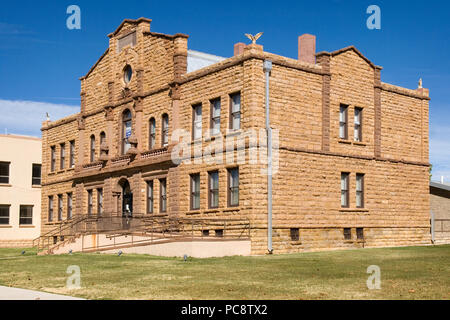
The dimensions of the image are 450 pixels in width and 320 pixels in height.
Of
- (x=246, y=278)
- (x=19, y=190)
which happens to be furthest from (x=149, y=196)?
(x=19, y=190)

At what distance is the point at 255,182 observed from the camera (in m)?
28.4

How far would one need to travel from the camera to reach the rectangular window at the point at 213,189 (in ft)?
101

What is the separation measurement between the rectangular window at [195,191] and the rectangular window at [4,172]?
2758 centimetres

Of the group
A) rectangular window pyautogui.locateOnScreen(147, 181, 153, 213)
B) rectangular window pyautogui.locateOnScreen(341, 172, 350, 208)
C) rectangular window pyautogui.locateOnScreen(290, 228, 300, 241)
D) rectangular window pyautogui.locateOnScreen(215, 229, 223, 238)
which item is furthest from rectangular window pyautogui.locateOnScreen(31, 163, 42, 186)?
rectangular window pyautogui.locateOnScreen(290, 228, 300, 241)

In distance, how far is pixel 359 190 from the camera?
1312 inches

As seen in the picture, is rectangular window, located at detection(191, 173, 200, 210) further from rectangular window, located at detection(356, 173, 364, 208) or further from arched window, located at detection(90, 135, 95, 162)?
arched window, located at detection(90, 135, 95, 162)

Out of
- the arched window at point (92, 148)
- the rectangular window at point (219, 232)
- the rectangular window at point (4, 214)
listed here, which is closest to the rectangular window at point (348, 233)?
the rectangular window at point (219, 232)

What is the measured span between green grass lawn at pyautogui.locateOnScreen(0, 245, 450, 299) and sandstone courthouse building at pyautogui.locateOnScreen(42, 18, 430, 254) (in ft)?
20.7

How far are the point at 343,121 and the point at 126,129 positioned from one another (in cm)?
1310

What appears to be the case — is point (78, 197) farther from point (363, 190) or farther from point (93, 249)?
point (363, 190)

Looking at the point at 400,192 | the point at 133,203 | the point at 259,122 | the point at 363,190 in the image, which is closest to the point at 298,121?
the point at 259,122

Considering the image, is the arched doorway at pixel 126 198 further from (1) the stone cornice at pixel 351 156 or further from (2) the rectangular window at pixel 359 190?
(2) the rectangular window at pixel 359 190

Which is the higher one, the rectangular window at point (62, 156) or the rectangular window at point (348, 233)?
the rectangular window at point (62, 156)
